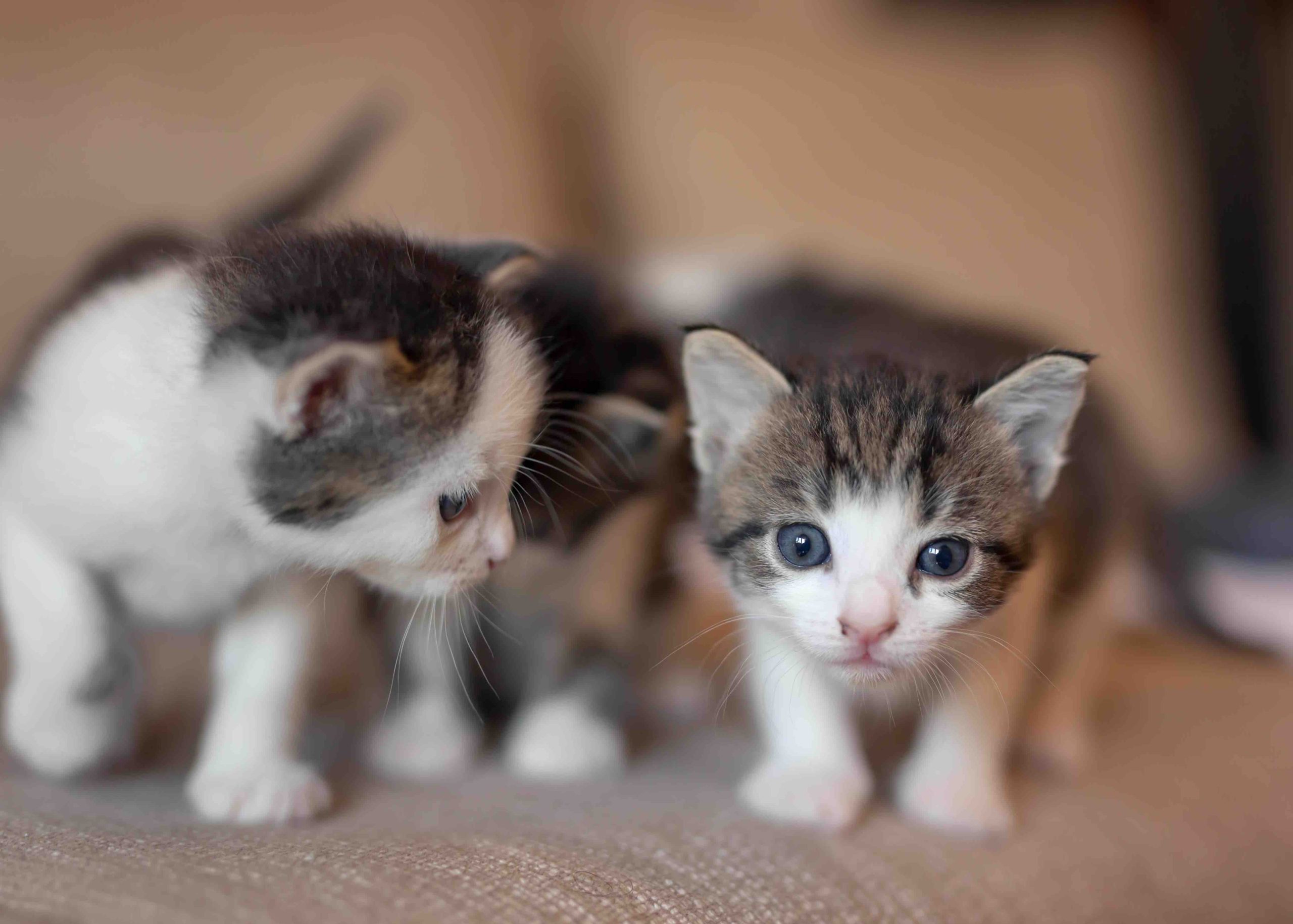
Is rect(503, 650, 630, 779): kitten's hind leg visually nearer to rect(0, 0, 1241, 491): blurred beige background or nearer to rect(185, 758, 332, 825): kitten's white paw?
rect(185, 758, 332, 825): kitten's white paw

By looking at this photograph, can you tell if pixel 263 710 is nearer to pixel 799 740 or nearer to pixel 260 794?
pixel 260 794

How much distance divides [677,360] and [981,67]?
5.35ft

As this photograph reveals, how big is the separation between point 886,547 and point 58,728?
3.12 ft

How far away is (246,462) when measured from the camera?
1.05 m

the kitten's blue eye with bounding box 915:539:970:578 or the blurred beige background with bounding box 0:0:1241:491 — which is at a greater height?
the blurred beige background with bounding box 0:0:1241:491

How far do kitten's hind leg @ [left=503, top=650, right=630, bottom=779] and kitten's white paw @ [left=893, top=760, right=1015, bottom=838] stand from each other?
15.0 inches

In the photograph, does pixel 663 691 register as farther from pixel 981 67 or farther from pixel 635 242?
pixel 981 67

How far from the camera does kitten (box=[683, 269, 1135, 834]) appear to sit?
3.80 ft

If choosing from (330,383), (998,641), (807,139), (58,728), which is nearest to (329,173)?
(330,383)

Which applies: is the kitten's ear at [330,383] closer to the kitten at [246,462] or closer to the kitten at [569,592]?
the kitten at [246,462]

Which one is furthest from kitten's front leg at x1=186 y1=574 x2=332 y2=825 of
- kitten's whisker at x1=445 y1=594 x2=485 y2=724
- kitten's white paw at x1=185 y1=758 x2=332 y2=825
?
kitten's whisker at x1=445 y1=594 x2=485 y2=724

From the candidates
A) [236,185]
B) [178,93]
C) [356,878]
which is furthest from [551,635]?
[178,93]

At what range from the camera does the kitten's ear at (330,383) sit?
960 mm

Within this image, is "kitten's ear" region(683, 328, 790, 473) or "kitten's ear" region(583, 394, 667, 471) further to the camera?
"kitten's ear" region(583, 394, 667, 471)
